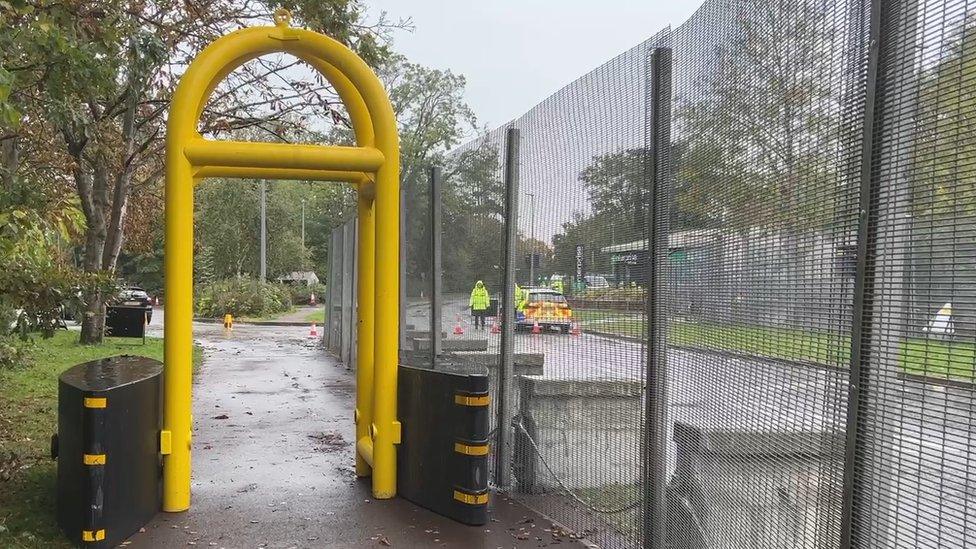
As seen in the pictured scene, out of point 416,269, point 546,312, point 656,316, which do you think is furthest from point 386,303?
point 656,316

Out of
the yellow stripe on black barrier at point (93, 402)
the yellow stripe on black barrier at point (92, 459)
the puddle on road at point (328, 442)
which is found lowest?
the puddle on road at point (328, 442)

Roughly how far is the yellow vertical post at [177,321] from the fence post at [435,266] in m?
2.16

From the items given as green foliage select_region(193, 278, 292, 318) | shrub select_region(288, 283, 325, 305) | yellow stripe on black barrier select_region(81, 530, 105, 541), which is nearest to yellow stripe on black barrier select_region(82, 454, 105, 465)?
yellow stripe on black barrier select_region(81, 530, 105, 541)

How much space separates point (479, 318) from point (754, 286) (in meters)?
3.51

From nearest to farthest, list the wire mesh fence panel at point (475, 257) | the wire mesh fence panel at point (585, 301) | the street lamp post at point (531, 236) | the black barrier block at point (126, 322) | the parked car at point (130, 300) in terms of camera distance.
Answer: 1. the wire mesh fence panel at point (585, 301)
2. the street lamp post at point (531, 236)
3. the wire mesh fence panel at point (475, 257)
4. the parked car at point (130, 300)
5. the black barrier block at point (126, 322)

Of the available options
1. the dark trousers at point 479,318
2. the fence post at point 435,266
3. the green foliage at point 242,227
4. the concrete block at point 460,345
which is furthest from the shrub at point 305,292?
the dark trousers at point 479,318

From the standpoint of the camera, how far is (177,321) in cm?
548

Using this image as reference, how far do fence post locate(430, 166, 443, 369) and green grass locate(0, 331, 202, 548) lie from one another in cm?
309

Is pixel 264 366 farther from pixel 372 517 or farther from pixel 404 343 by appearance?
pixel 372 517

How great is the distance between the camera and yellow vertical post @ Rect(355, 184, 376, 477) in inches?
259

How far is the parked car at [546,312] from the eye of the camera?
5164mm

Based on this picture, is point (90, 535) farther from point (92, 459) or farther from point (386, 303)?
point (386, 303)

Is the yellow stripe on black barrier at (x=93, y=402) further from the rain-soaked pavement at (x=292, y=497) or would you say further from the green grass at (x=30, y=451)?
the rain-soaked pavement at (x=292, y=497)

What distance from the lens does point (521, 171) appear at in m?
6.02
